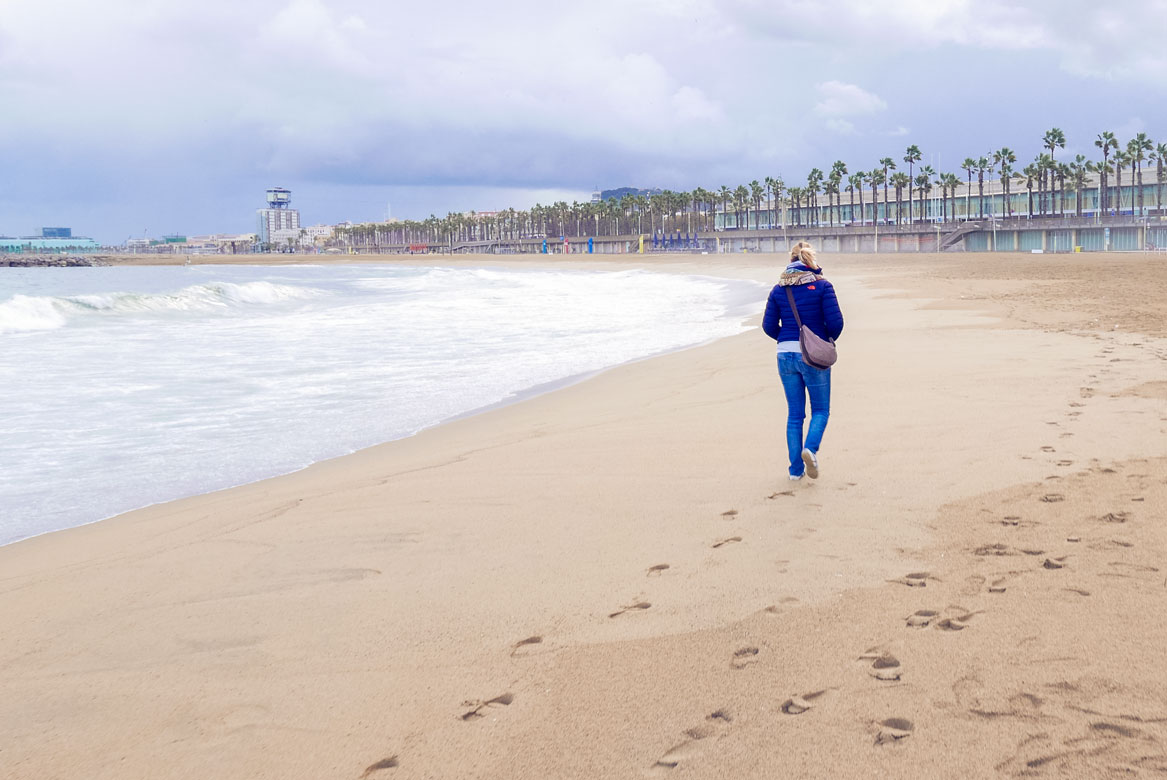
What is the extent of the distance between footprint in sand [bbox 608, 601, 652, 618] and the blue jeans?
7.87 feet

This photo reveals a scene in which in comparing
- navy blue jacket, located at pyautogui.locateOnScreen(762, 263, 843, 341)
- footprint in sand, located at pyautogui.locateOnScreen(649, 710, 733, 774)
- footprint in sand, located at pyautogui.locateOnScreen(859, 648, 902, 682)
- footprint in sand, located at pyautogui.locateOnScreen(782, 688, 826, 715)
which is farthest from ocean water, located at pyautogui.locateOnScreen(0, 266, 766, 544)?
footprint in sand, located at pyautogui.locateOnScreen(859, 648, 902, 682)

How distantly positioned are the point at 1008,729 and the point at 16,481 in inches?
295

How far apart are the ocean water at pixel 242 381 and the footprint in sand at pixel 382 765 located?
4.24 m

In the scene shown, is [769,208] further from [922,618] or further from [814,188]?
[922,618]

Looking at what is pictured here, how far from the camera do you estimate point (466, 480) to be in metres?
6.63

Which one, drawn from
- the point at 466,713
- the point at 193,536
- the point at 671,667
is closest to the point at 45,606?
the point at 193,536

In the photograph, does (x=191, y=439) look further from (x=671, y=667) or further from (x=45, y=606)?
(x=671, y=667)

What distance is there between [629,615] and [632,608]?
0.08 m

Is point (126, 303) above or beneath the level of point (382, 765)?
above

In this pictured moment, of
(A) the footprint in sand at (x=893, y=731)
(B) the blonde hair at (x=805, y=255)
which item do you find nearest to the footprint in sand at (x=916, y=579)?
(A) the footprint in sand at (x=893, y=731)

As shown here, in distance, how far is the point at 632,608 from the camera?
13.5 ft

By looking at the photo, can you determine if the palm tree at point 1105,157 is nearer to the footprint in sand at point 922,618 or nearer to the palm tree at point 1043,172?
the palm tree at point 1043,172

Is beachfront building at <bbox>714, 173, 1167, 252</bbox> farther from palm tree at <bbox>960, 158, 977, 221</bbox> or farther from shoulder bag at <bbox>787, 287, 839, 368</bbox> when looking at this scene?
shoulder bag at <bbox>787, 287, 839, 368</bbox>

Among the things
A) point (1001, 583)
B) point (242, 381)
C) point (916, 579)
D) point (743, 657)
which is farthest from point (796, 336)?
point (242, 381)
